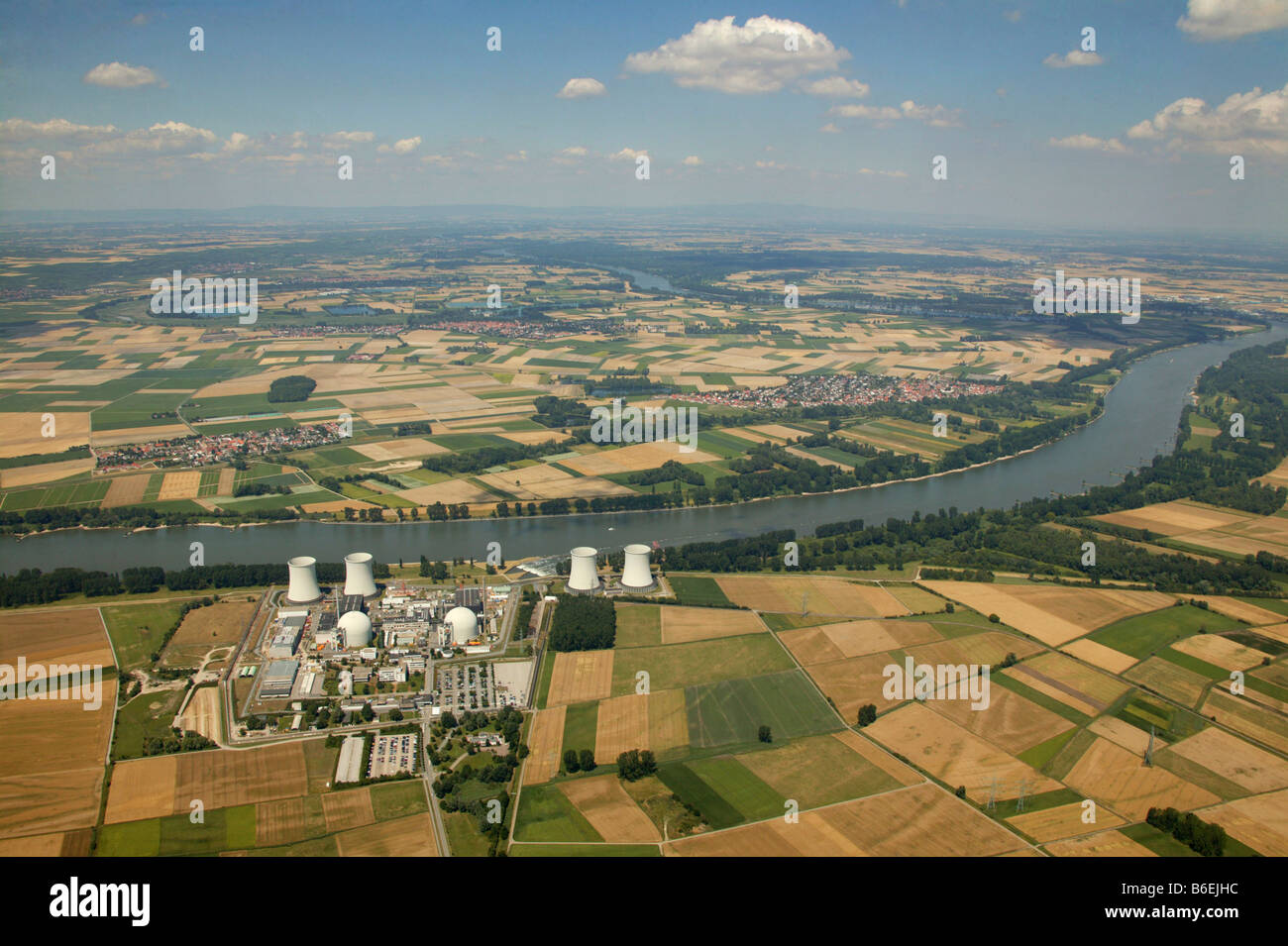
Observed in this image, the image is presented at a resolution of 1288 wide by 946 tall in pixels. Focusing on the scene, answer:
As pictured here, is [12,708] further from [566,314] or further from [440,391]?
[566,314]

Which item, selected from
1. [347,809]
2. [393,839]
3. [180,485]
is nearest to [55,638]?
[347,809]

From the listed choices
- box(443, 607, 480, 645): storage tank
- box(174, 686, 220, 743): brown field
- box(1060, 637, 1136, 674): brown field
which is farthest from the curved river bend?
box(1060, 637, 1136, 674): brown field

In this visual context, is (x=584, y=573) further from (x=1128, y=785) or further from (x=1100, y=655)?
(x=1128, y=785)

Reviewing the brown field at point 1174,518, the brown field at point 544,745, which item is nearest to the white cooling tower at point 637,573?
the brown field at point 544,745

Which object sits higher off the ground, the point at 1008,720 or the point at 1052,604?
the point at 1052,604

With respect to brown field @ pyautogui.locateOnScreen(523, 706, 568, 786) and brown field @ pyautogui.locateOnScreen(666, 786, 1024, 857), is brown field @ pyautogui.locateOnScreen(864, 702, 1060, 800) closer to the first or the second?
brown field @ pyautogui.locateOnScreen(666, 786, 1024, 857)

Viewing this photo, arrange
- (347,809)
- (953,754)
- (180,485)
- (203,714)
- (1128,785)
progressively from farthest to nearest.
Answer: (180,485)
(203,714)
(953,754)
(1128,785)
(347,809)

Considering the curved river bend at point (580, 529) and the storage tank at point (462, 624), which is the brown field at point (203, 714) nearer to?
the storage tank at point (462, 624)
